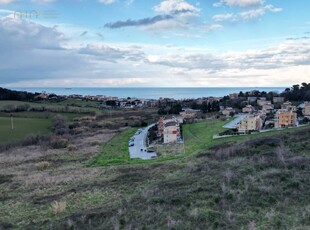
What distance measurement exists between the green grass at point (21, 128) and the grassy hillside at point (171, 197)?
75.2ft

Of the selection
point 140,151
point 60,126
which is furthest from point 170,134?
point 60,126

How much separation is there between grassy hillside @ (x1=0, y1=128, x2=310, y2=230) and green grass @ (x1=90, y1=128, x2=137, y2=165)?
584 centimetres

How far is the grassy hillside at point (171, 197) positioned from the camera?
10438 millimetres

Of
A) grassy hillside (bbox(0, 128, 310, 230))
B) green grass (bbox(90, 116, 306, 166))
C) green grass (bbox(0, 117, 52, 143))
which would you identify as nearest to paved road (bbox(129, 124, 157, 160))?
green grass (bbox(90, 116, 306, 166))

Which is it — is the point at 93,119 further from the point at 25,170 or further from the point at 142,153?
the point at 25,170

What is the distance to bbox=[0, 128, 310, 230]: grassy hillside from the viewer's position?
1044cm

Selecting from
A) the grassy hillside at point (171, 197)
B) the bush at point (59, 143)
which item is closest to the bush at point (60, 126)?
the bush at point (59, 143)

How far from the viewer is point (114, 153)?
34.5 metres

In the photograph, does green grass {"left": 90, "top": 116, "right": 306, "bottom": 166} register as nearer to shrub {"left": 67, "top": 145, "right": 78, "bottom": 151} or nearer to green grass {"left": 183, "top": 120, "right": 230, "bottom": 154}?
green grass {"left": 183, "top": 120, "right": 230, "bottom": 154}

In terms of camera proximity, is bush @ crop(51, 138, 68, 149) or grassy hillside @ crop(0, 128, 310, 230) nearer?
grassy hillside @ crop(0, 128, 310, 230)

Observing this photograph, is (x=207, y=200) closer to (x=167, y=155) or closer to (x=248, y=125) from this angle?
(x=167, y=155)

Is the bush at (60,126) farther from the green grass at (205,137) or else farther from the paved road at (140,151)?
the green grass at (205,137)

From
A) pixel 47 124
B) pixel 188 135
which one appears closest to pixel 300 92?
pixel 188 135

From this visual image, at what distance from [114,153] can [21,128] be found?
21892 mm
